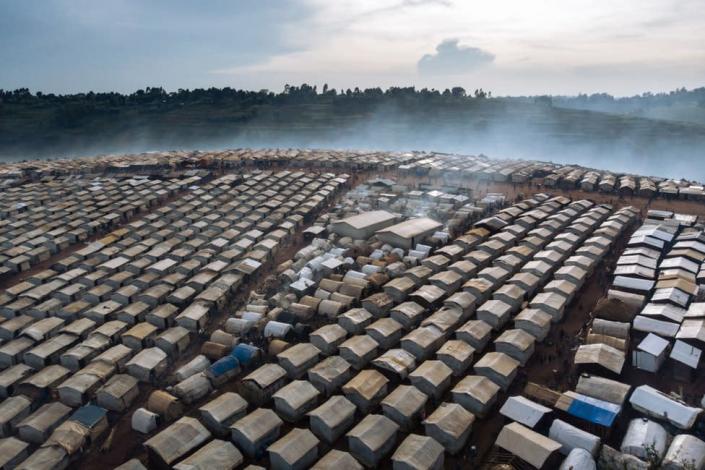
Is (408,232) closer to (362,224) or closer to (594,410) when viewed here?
(362,224)

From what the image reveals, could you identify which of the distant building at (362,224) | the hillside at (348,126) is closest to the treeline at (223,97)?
the hillside at (348,126)

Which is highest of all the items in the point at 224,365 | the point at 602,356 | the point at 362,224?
the point at 362,224

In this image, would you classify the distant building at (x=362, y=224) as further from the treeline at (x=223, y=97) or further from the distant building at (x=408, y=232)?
the treeline at (x=223, y=97)

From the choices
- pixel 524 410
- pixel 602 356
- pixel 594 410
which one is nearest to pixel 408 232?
pixel 602 356

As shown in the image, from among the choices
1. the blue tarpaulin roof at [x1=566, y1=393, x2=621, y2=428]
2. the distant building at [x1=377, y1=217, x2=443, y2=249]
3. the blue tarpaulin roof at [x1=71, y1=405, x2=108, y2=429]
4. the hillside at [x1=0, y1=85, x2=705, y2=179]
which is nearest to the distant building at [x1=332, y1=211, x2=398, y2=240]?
the distant building at [x1=377, y1=217, x2=443, y2=249]

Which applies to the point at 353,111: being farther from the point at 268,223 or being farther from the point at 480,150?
the point at 268,223

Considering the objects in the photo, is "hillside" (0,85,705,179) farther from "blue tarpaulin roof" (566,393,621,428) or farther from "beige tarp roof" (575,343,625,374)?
"blue tarpaulin roof" (566,393,621,428)

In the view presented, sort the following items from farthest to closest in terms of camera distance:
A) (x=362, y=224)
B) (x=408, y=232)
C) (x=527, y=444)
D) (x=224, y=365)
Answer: (x=362, y=224)
(x=408, y=232)
(x=224, y=365)
(x=527, y=444)

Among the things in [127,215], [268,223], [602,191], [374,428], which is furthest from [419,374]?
[602,191]
